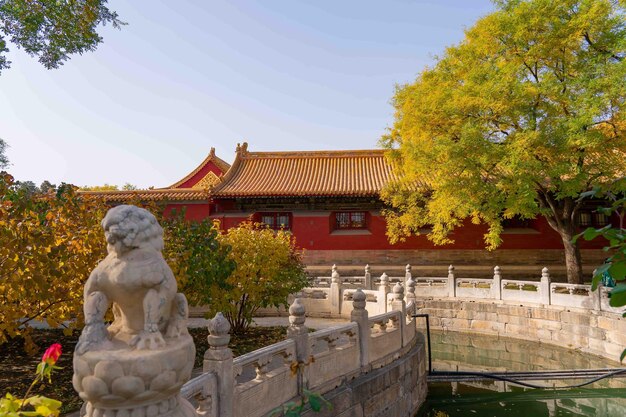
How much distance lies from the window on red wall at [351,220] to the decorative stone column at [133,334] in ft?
56.8

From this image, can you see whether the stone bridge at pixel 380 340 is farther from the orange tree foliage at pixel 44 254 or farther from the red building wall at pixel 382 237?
the red building wall at pixel 382 237

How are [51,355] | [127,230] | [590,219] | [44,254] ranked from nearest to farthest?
[51,355] < [127,230] < [44,254] < [590,219]

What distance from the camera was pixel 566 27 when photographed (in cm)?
1227

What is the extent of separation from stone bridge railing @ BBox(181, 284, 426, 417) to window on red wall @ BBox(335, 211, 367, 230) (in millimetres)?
10963

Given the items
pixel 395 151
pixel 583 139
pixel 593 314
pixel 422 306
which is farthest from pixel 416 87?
pixel 593 314

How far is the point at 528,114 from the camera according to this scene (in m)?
12.6

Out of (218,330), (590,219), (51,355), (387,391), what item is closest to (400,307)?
(387,391)

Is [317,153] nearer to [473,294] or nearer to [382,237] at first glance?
[382,237]

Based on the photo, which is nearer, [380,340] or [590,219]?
[380,340]

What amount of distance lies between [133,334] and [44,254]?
3.76 m

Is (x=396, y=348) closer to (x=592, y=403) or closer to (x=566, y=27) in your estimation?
(x=592, y=403)

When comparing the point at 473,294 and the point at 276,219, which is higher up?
the point at 276,219

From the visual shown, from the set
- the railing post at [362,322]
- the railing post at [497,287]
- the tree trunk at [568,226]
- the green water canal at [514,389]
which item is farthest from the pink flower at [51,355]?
the tree trunk at [568,226]

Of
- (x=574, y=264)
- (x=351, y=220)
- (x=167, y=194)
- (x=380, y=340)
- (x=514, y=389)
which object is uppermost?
(x=167, y=194)
